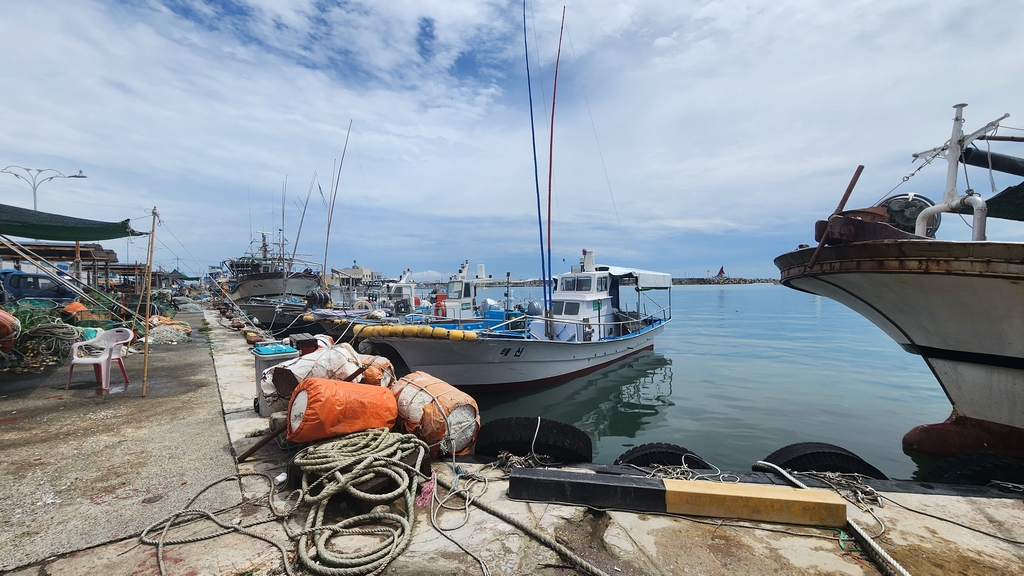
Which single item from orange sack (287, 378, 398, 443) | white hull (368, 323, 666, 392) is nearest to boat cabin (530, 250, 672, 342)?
white hull (368, 323, 666, 392)

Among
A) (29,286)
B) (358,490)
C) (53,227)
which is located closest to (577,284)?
(358,490)

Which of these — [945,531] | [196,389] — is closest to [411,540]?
[945,531]

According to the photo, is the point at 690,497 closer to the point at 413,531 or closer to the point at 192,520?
the point at 413,531

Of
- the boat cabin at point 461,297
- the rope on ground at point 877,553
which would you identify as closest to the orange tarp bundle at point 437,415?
the rope on ground at point 877,553

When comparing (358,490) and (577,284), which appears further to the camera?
(577,284)

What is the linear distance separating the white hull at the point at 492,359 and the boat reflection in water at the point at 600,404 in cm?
37

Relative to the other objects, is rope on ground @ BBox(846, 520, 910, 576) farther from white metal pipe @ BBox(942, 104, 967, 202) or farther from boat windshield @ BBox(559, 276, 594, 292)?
boat windshield @ BBox(559, 276, 594, 292)

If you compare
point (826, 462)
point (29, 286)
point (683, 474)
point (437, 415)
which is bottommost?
point (826, 462)

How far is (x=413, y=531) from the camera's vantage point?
2.78 metres

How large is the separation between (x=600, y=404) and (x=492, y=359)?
300 centimetres

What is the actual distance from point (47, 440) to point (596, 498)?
5.20 metres

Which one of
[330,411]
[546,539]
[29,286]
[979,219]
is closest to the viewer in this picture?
[546,539]

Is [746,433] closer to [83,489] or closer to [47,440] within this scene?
[83,489]

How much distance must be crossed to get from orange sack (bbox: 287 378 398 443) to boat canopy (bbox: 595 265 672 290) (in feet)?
34.7
